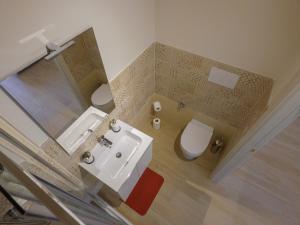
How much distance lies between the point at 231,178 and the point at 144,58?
1.83 metres

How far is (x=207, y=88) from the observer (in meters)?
1.96

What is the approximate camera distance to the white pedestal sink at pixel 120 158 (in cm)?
155

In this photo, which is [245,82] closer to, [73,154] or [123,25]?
[123,25]

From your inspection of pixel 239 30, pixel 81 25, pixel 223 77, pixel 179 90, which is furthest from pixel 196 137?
pixel 81 25

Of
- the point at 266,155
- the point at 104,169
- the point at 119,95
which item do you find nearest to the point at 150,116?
the point at 119,95

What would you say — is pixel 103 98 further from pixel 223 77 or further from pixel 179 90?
pixel 223 77

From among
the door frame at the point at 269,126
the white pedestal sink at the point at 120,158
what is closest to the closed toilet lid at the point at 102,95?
the white pedestal sink at the point at 120,158

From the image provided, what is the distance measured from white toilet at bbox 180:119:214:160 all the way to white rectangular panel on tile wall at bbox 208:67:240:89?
2.29 feet

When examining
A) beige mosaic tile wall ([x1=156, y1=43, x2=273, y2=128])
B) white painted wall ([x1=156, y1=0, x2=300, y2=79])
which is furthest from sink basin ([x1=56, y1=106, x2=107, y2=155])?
white painted wall ([x1=156, y1=0, x2=300, y2=79])

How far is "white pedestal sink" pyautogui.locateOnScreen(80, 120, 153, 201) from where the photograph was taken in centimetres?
155

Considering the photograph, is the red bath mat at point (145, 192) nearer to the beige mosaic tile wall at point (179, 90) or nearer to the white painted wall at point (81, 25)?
the beige mosaic tile wall at point (179, 90)

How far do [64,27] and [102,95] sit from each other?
0.63 metres

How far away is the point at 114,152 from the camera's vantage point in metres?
1.74

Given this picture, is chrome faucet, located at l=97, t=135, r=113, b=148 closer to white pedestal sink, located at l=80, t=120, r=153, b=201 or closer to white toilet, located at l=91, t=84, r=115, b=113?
white pedestal sink, located at l=80, t=120, r=153, b=201
